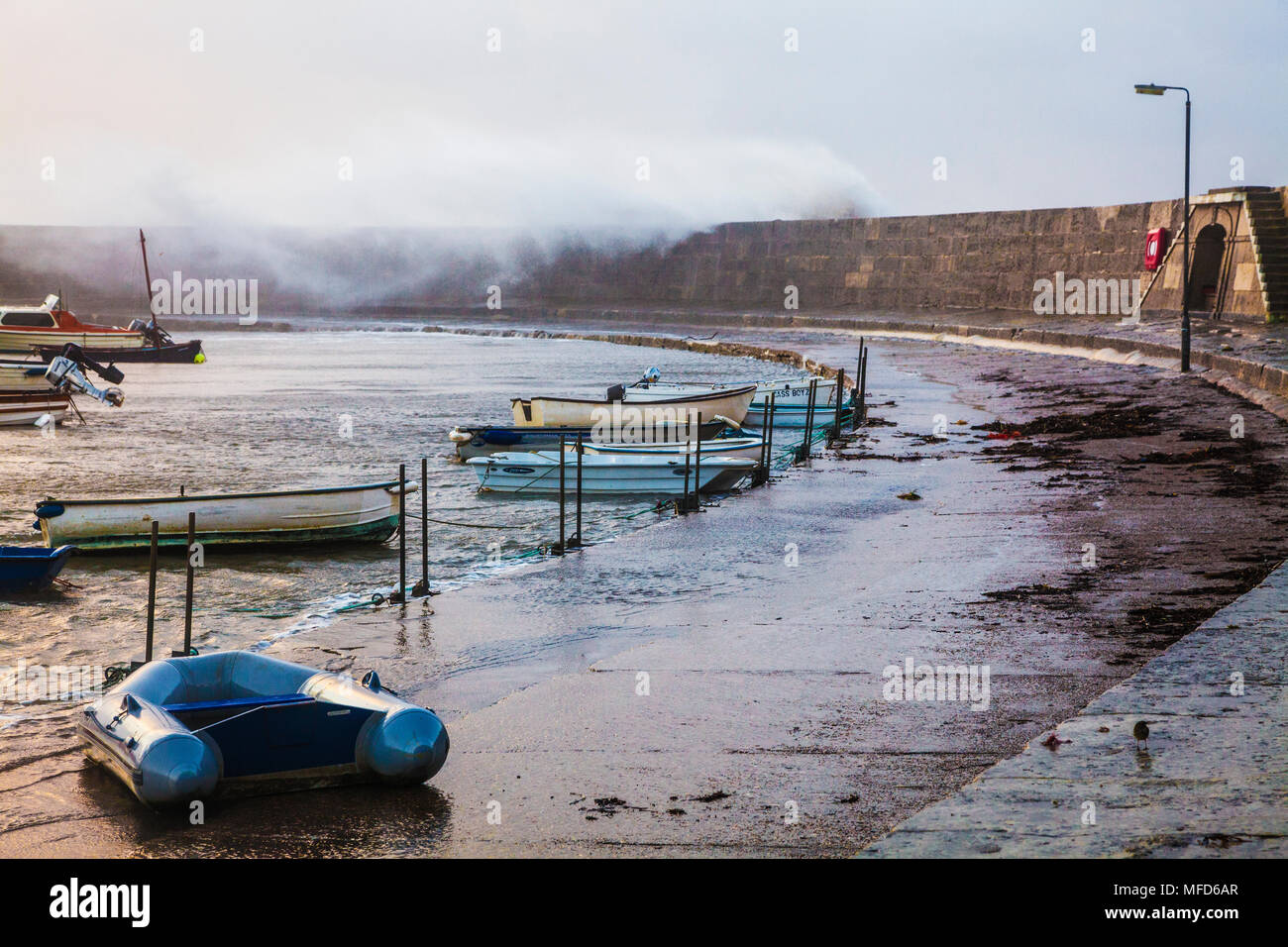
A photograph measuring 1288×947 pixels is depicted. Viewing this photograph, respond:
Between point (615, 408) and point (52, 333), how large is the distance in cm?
2872

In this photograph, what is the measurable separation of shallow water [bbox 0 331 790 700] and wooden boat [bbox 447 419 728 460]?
1.30ft

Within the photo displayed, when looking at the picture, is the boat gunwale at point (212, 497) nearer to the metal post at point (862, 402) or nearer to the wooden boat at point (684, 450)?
the wooden boat at point (684, 450)

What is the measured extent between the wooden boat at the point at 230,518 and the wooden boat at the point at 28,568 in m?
1.41

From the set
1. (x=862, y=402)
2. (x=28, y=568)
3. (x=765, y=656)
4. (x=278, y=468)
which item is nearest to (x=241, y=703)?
(x=765, y=656)

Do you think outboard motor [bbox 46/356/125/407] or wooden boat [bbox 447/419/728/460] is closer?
wooden boat [bbox 447/419/728/460]

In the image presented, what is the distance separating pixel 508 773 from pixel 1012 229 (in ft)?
112

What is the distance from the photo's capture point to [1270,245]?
25781 mm

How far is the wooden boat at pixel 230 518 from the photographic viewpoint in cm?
1197

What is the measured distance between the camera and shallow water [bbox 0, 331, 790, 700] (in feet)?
32.2

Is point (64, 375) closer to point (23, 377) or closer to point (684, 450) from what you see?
point (23, 377)

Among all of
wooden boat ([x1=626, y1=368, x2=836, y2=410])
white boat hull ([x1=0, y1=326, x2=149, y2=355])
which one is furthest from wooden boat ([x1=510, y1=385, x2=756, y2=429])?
white boat hull ([x1=0, y1=326, x2=149, y2=355])

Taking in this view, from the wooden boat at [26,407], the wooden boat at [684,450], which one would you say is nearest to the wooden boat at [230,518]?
the wooden boat at [684,450]

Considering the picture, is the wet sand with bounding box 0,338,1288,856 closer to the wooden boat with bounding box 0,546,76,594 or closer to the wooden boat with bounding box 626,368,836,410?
the wooden boat with bounding box 0,546,76,594
